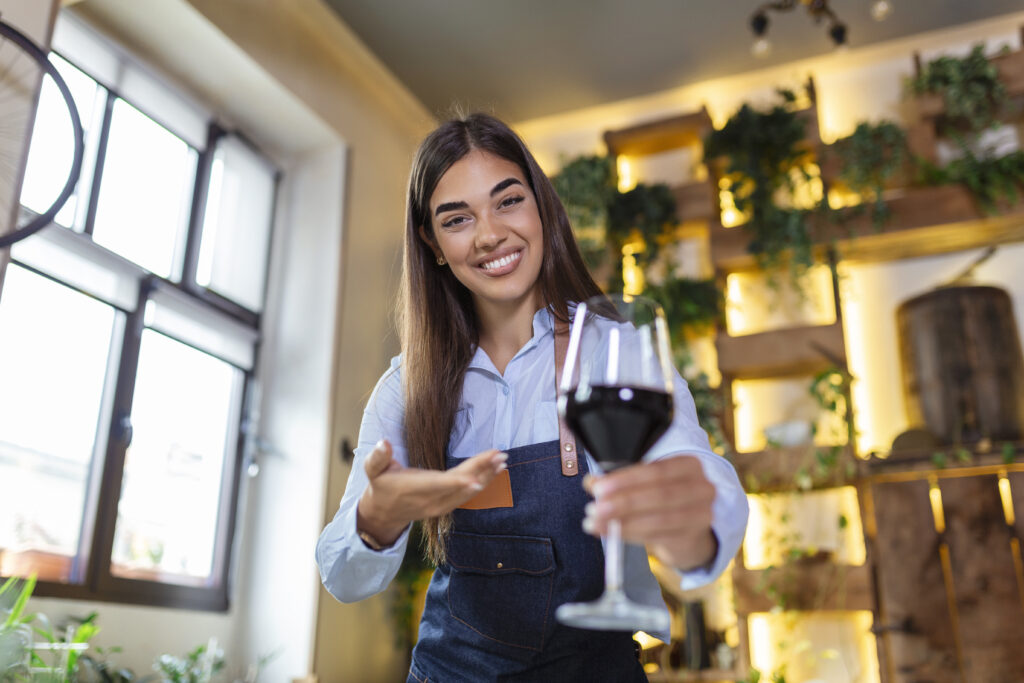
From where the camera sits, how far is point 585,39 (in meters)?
3.96

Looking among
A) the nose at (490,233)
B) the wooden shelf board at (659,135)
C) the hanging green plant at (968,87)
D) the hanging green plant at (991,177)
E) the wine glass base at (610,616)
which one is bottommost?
the wine glass base at (610,616)

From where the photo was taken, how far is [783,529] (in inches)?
140

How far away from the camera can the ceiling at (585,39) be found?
376 centimetres

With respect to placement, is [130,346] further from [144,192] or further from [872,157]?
[872,157]

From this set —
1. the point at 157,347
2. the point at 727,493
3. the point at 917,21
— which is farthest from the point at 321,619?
the point at 917,21

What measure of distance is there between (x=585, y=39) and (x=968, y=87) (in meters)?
1.71

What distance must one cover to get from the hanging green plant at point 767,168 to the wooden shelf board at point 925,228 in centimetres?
13

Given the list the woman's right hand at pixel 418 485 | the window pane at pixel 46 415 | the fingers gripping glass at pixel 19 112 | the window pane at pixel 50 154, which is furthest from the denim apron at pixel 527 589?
the window pane at pixel 50 154

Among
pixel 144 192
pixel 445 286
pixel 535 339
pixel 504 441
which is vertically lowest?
pixel 504 441

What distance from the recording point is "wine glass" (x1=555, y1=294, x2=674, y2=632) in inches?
27.2

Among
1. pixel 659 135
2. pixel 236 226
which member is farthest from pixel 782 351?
pixel 236 226

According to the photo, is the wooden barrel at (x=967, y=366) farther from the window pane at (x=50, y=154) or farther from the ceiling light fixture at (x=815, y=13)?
the window pane at (x=50, y=154)

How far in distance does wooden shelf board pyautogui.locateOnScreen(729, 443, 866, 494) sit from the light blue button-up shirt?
2.48 meters

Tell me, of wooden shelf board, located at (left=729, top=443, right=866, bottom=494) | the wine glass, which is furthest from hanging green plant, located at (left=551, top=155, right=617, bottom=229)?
the wine glass
